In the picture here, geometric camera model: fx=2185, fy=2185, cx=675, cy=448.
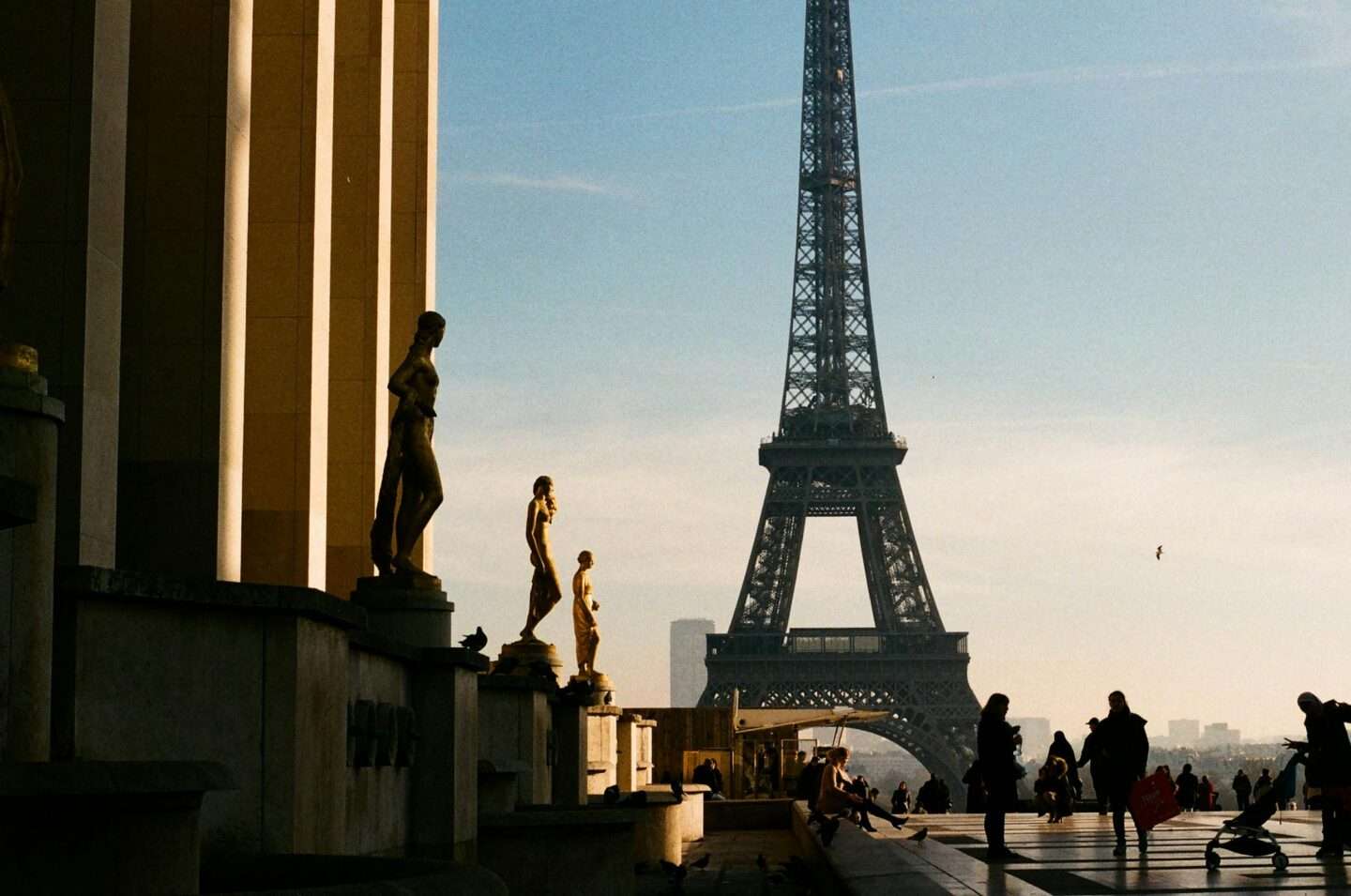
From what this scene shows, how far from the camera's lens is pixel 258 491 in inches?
1007

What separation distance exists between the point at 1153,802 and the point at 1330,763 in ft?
5.41

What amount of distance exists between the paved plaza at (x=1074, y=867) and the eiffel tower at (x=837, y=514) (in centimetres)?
8189

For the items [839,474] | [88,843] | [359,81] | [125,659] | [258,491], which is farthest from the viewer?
[839,474]

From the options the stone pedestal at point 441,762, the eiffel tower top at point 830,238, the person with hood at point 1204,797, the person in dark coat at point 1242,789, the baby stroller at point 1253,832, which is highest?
the eiffel tower top at point 830,238

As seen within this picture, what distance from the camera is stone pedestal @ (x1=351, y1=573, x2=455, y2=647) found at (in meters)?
16.9

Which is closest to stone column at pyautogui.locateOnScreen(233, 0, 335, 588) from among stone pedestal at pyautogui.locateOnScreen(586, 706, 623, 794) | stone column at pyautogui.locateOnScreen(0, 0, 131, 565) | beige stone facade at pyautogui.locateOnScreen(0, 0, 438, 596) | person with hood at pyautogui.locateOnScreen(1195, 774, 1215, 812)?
beige stone facade at pyautogui.locateOnScreen(0, 0, 438, 596)

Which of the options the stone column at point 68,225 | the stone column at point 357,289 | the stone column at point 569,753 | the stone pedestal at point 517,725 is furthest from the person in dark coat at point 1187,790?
the stone column at point 68,225

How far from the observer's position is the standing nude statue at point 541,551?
29.8 m

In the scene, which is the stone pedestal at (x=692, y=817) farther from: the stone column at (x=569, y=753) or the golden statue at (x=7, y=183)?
the golden statue at (x=7, y=183)

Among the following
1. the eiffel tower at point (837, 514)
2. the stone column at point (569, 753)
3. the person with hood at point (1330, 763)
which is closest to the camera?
the person with hood at point (1330, 763)

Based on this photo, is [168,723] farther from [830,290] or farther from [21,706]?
[830,290]

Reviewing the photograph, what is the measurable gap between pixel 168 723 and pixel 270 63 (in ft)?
57.3

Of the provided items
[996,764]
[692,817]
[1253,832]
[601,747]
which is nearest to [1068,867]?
[996,764]

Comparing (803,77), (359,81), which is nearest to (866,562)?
(803,77)
